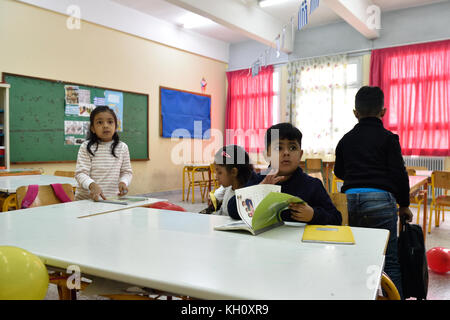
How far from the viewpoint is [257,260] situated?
0.80m

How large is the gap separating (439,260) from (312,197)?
1731 millimetres

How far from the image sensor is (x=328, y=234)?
1.04m

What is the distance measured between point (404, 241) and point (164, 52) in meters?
5.57

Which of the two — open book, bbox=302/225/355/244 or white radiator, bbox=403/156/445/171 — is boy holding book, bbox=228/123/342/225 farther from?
white radiator, bbox=403/156/445/171

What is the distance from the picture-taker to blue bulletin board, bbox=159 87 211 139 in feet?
20.6

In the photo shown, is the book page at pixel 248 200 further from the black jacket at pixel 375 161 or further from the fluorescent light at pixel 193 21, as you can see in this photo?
the fluorescent light at pixel 193 21

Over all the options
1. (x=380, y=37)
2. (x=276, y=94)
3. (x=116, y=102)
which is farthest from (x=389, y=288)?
(x=276, y=94)

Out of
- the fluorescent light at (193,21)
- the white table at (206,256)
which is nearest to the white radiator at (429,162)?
the fluorescent light at (193,21)

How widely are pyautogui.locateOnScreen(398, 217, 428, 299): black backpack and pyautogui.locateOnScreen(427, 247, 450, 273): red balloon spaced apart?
46.6 inches

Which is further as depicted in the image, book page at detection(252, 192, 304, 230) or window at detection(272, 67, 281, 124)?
window at detection(272, 67, 281, 124)

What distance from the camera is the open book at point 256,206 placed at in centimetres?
104

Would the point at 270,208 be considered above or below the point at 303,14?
below

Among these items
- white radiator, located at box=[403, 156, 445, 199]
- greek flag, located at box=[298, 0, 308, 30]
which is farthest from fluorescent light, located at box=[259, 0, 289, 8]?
white radiator, located at box=[403, 156, 445, 199]

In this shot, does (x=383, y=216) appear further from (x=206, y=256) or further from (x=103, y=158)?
(x=103, y=158)
